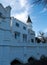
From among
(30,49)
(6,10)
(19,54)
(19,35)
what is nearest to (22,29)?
(19,35)

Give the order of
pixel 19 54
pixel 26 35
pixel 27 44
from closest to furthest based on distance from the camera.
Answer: pixel 19 54 → pixel 27 44 → pixel 26 35

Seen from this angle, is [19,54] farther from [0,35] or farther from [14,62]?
[0,35]

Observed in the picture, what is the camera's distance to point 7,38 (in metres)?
23.3

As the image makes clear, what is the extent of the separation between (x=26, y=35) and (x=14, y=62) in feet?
44.4

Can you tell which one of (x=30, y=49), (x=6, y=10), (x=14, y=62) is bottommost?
(x=14, y=62)

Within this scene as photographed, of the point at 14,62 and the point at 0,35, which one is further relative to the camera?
the point at 14,62

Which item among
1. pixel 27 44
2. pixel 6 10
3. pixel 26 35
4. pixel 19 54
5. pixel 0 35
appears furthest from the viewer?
pixel 26 35

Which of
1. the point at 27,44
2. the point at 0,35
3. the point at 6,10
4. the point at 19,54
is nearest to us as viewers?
the point at 0,35

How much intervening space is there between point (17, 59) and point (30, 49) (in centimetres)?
313

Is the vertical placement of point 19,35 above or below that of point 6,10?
below

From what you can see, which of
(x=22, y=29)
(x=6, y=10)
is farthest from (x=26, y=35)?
(x=6, y=10)

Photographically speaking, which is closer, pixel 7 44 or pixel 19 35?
pixel 7 44

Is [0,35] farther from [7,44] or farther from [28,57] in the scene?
[28,57]

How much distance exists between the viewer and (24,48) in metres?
25.7
